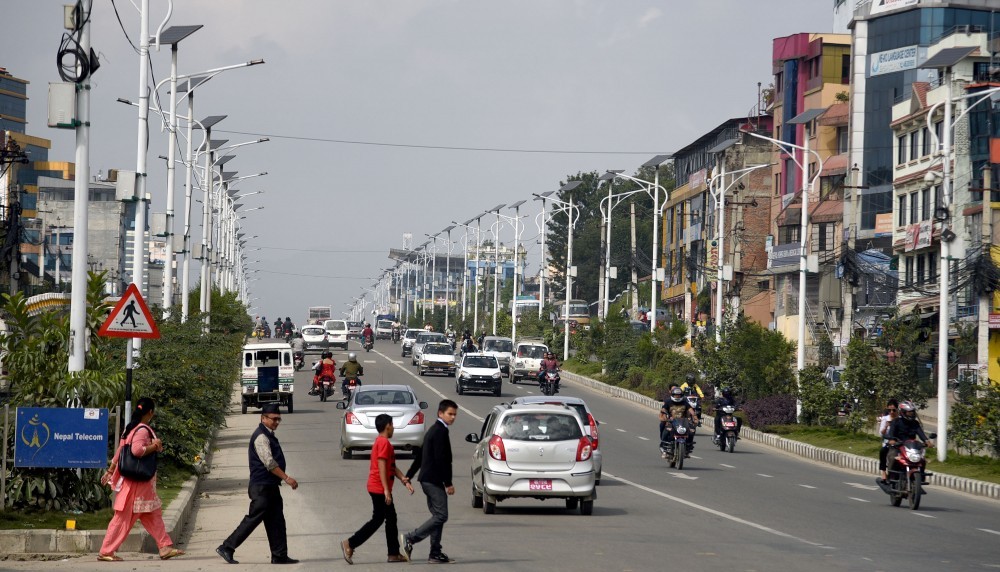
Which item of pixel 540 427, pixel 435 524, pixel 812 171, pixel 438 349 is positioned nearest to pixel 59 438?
pixel 435 524

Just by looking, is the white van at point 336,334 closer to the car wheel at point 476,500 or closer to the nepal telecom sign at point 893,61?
the nepal telecom sign at point 893,61

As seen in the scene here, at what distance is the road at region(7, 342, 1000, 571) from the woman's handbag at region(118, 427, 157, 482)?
893 millimetres

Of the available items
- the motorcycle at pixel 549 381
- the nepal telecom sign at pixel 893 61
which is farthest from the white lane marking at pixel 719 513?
the nepal telecom sign at pixel 893 61

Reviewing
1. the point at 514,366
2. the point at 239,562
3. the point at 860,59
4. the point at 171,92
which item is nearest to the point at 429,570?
the point at 239,562

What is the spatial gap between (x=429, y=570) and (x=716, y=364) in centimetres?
Result: 3595

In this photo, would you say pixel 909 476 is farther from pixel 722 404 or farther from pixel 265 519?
pixel 722 404

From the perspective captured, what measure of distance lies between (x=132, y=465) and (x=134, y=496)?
0.31m

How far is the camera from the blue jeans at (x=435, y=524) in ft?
46.5

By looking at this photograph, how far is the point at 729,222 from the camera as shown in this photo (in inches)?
3930

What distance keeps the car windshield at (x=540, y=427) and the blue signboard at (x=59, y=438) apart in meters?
6.04

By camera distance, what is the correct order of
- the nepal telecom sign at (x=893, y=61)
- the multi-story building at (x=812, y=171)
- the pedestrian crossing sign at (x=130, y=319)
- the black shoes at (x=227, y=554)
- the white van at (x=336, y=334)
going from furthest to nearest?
the white van at (x=336, y=334) < the multi-story building at (x=812, y=171) < the nepal telecom sign at (x=893, y=61) < the pedestrian crossing sign at (x=130, y=319) < the black shoes at (x=227, y=554)

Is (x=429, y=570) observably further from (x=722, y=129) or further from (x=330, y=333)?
(x=722, y=129)

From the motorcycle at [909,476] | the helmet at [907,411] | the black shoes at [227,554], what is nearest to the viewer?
the black shoes at [227,554]

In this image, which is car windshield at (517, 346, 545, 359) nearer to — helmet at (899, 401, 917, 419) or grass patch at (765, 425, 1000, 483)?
grass patch at (765, 425, 1000, 483)
